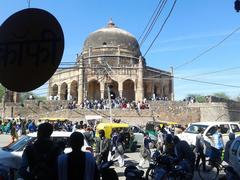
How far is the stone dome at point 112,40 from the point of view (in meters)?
55.7

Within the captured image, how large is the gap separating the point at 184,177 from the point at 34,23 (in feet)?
14.7

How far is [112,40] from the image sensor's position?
55.8m

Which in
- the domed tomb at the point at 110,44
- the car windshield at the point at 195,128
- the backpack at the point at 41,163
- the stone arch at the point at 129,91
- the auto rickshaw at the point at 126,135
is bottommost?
the auto rickshaw at the point at 126,135

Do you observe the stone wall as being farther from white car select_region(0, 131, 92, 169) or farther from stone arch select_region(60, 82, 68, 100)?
white car select_region(0, 131, 92, 169)

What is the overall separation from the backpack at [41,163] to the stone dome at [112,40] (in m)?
50.9

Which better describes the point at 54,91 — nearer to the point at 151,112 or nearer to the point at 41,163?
the point at 151,112

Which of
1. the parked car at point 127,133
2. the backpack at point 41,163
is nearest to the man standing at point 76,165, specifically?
the backpack at point 41,163

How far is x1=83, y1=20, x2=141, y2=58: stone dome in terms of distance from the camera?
5572 cm

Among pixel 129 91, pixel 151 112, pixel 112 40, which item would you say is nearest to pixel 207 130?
pixel 151 112

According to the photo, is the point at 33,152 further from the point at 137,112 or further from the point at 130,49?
the point at 130,49

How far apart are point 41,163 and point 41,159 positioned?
63 millimetres

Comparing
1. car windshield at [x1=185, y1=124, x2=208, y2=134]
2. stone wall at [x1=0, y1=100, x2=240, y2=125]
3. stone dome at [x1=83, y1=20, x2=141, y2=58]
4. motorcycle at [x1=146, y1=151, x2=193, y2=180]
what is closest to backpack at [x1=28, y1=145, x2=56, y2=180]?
motorcycle at [x1=146, y1=151, x2=193, y2=180]

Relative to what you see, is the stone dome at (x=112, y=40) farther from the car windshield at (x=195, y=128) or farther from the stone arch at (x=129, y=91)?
the car windshield at (x=195, y=128)

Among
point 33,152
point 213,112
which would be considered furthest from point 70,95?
point 33,152
